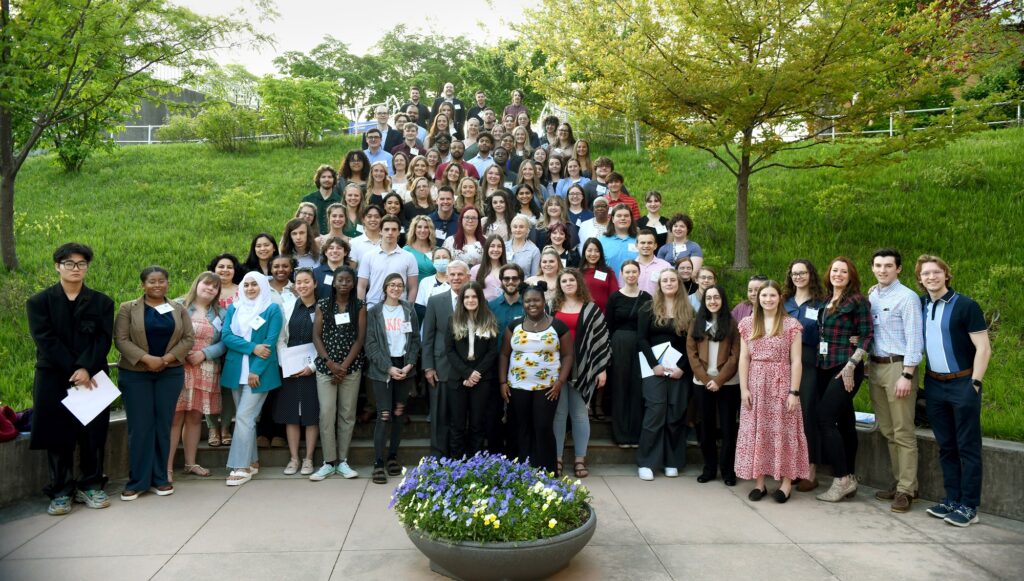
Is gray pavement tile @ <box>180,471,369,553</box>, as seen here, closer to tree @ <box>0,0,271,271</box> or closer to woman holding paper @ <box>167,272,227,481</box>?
woman holding paper @ <box>167,272,227,481</box>

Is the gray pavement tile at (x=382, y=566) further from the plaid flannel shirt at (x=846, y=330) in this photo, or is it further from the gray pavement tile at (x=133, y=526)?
the plaid flannel shirt at (x=846, y=330)

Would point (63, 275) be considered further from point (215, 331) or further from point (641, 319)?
point (641, 319)

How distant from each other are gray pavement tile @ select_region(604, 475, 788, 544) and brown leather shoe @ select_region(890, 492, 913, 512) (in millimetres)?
1138

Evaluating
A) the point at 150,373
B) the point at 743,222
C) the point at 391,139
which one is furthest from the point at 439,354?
the point at 391,139

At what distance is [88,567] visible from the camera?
181 inches

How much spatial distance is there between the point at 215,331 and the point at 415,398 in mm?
2063

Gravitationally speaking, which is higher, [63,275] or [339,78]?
[339,78]

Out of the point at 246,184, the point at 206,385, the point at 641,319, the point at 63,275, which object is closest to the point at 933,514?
the point at 641,319

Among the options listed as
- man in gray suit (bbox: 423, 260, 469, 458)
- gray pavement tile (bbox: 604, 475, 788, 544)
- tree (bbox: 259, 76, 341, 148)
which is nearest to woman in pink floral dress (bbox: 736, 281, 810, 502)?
gray pavement tile (bbox: 604, 475, 788, 544)

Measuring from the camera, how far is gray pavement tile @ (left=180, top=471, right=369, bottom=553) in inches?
196

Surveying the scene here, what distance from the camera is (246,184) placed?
57.3 ft

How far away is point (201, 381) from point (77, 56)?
5.85m

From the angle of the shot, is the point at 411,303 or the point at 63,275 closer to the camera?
the point at 63,275

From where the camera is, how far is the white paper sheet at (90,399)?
5.64 metres
